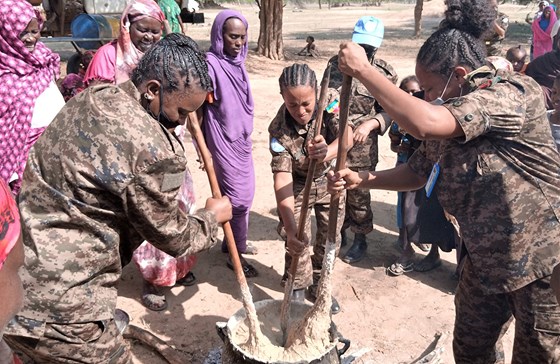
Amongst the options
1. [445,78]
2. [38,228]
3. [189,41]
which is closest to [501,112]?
[445,78]

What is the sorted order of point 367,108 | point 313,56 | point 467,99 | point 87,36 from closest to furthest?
point 467,99
point 367,108
point 87,36
point 313,56

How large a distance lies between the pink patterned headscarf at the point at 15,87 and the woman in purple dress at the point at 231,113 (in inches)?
47.3

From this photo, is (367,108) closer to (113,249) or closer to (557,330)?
(557,330)

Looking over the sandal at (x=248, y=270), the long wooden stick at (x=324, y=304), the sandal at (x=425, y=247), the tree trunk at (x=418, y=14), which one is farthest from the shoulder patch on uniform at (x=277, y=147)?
the tree trunk at (x=418, y=14)

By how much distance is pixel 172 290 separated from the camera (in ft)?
13.1

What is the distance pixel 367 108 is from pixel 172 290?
204 centimetres

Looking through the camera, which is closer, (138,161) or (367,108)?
(138,161)

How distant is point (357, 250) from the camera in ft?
14.9

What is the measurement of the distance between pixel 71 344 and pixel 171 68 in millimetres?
1073

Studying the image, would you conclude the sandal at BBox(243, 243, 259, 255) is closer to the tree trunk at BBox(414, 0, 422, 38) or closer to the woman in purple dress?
the woman in purple dress

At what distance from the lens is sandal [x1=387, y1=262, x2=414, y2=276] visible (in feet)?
14.0

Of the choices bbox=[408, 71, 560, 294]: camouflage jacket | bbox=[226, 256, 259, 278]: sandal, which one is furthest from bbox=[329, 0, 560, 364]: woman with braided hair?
bbox=[226, 256, 259, 278]: sandal

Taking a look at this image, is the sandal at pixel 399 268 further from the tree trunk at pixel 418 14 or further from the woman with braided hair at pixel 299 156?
the tree trunk at pixel 418 14

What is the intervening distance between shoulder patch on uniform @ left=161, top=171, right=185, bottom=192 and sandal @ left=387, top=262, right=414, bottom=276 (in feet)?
9.20
